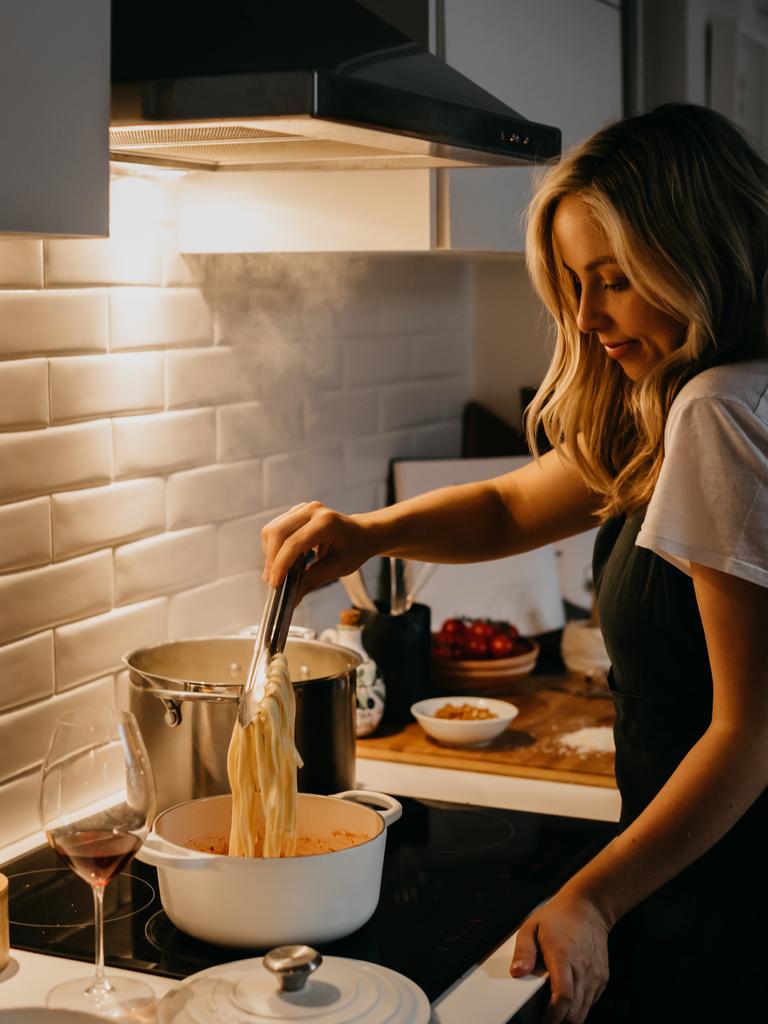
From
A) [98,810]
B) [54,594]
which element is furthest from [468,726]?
[98,810]

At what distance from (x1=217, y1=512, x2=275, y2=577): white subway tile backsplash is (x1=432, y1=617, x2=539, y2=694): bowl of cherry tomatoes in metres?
0.36

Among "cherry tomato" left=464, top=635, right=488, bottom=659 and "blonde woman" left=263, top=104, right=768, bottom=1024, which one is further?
"cherry tomato" left=464, top=635, right=488, bottom=659

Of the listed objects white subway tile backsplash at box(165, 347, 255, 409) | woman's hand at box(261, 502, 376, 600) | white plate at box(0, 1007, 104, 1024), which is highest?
white subway tile backsplash at box(165, 347, 255, 409)

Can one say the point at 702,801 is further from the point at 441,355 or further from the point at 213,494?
the point at 441,355

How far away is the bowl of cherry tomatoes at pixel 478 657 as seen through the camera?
7.65ft

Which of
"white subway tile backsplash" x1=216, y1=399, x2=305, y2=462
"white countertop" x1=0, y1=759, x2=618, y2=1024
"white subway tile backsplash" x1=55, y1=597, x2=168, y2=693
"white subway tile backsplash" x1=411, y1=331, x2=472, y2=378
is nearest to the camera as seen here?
"white countertop" x1=0, y1=759, x2=618, y2=1024

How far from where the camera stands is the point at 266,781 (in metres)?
1.42

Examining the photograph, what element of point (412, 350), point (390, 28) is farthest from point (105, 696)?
point (412, 350)

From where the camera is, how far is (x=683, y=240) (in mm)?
Answer: 1420

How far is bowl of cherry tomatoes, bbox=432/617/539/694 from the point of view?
2.33 metres

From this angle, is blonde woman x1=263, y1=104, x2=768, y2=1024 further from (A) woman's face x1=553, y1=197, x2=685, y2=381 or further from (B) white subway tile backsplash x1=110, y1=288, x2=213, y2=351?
(B) white subway tile backsplash x1=110, y1=288, x2=213, y2=351

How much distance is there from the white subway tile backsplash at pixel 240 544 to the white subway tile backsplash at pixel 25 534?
0.45 meters

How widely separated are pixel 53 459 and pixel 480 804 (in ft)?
2.36

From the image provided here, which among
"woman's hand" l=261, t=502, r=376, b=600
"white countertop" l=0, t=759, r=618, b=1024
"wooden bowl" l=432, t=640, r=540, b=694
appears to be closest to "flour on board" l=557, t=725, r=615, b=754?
"white countertop" l=0, t=759, r=618, b=1024
